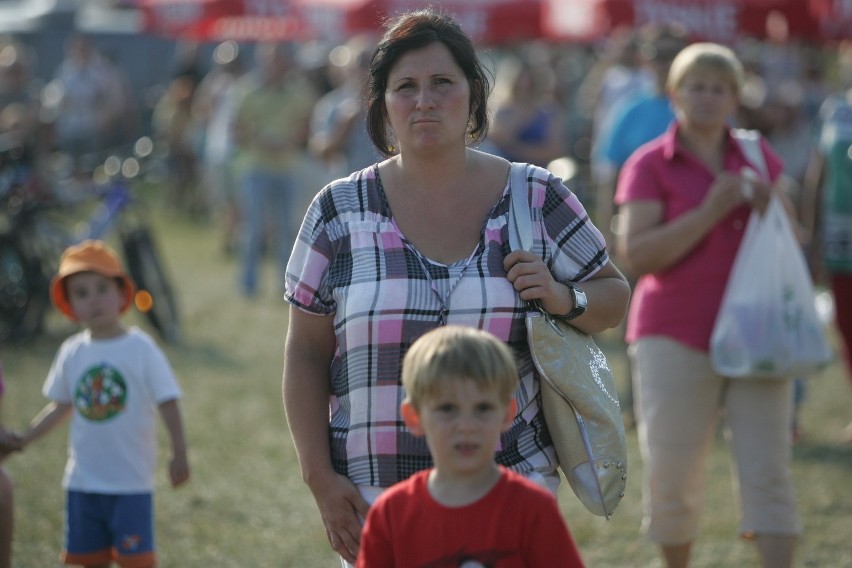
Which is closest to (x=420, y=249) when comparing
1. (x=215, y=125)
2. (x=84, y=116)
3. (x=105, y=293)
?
(x=105, y=293)

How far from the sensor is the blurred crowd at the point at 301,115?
10.9m

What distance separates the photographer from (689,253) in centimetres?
522

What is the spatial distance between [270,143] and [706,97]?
324 inches

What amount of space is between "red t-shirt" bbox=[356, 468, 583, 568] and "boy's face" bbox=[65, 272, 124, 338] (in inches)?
95.8

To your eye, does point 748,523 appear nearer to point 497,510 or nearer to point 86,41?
point 497,510

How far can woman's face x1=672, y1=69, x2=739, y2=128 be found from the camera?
17.1ft

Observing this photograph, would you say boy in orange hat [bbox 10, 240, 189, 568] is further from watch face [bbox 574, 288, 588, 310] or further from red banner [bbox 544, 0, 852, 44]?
red banner [bbox 544, 0, 852, 44]

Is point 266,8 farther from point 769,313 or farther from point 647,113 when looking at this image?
point 769,313

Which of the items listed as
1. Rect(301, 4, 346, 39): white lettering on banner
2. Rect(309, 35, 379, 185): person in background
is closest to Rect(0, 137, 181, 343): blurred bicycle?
Rect(309, 35, 379, 185): person in background

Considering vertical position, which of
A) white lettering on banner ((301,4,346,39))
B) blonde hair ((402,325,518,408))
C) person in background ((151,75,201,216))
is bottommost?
blonde hair ((402,325,518,408))

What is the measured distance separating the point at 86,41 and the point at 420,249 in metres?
18.4

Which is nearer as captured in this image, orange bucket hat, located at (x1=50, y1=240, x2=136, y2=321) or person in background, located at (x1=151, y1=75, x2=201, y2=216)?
orange bucket hat, located at (x1=50, y1=240, x2=136, y2=321)

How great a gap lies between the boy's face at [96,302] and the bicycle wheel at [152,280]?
5.43 metres

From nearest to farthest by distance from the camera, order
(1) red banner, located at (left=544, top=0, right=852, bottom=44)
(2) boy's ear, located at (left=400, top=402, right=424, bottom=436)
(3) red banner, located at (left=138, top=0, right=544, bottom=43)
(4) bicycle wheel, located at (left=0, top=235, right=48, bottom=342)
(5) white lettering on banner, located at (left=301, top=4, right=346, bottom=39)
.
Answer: (2) boy's ear, located at (left=400, top=402, right=424, bottom=436)
(4) bicycle wheel, located at (left=0, top=235, right=48, bottom=342)
(1) red banner, located at (left=544, top=0, right=852, bottom=44)
(3) red banner, located at (left=138, top=0, right=544, bottom=43)
(5) white lettering on banner, located at (left=301, top=4, right=346, bottom=39)
